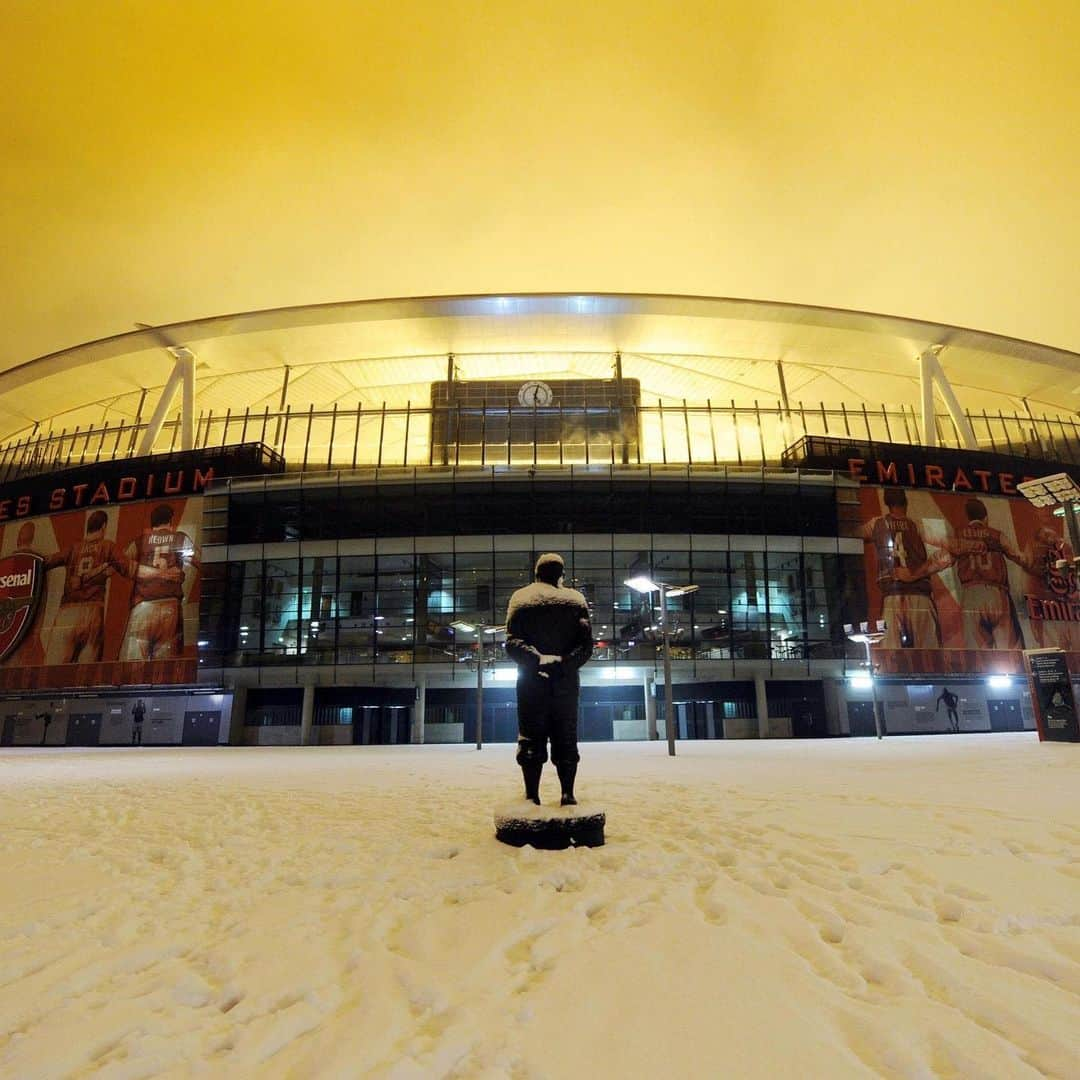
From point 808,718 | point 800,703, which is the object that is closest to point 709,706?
point 800,703

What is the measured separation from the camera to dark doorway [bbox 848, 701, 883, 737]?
3238 cm

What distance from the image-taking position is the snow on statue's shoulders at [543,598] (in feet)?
22.0

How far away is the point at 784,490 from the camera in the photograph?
34.3 meters

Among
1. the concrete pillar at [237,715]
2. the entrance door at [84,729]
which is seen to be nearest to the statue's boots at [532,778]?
the concrete pillar at [237,715]

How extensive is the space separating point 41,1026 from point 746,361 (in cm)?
4787

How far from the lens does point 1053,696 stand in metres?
17.3

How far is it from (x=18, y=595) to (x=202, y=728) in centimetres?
1471

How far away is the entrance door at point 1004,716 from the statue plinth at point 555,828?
3715 centimetres

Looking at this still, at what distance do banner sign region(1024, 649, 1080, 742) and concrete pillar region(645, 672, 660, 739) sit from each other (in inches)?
662

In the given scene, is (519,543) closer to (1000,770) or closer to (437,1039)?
(1000,770)

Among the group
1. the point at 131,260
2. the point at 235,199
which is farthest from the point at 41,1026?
the point at 131,260

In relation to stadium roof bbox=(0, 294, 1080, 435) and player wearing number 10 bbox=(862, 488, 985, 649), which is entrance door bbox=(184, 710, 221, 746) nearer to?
stadium roof bbox=(0, 294, 1080, 435)

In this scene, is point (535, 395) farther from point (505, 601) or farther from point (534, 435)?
point (505, 601)

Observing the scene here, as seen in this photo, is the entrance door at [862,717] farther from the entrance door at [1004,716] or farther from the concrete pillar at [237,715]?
the concrete pillar at [237,715]
